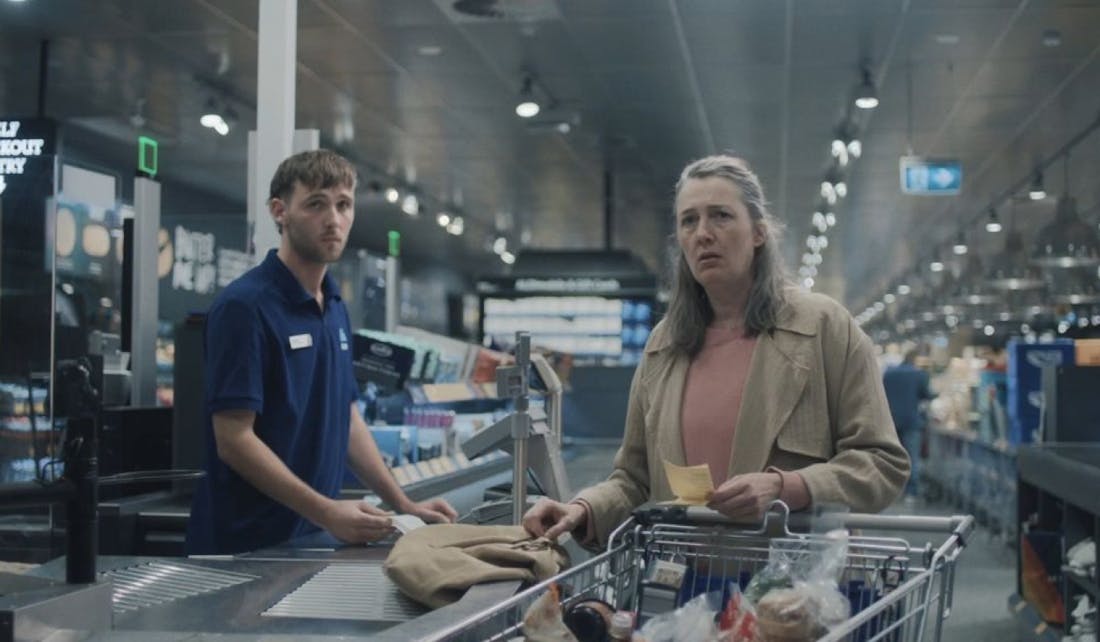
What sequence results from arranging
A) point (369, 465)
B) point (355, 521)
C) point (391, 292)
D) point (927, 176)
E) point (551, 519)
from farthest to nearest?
1. point (927, 176)
2. point (391, 292)
3. point (369, 465)
4. point (355, 521)
5. point (551, 519)

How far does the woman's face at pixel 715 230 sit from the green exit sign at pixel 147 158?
3.00 m

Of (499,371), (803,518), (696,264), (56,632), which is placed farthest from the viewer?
(499,371)

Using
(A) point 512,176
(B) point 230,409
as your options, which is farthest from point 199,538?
(A) point 512,176

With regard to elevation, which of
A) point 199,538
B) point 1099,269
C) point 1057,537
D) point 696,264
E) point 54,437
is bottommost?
point 1057,537

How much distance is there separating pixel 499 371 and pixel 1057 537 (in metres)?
5.32

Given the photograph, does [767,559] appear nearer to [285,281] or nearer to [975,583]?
[285,281]

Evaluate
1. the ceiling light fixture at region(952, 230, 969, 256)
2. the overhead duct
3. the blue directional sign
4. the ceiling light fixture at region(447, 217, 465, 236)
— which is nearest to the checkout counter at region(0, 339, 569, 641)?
the overhead duct

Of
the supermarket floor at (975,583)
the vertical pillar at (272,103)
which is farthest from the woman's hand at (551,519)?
the supermarket floor at (975,583)

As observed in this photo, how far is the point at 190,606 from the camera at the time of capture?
7.12ft

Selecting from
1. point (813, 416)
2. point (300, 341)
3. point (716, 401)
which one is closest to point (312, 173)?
point (300, 341)

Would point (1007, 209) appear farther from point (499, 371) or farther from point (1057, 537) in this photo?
point (499, 371)

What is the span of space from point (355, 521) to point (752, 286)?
1.01 meters

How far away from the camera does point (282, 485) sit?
2.80 metres

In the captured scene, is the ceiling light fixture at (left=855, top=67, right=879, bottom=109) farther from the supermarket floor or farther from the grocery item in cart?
the grocery item in cart
